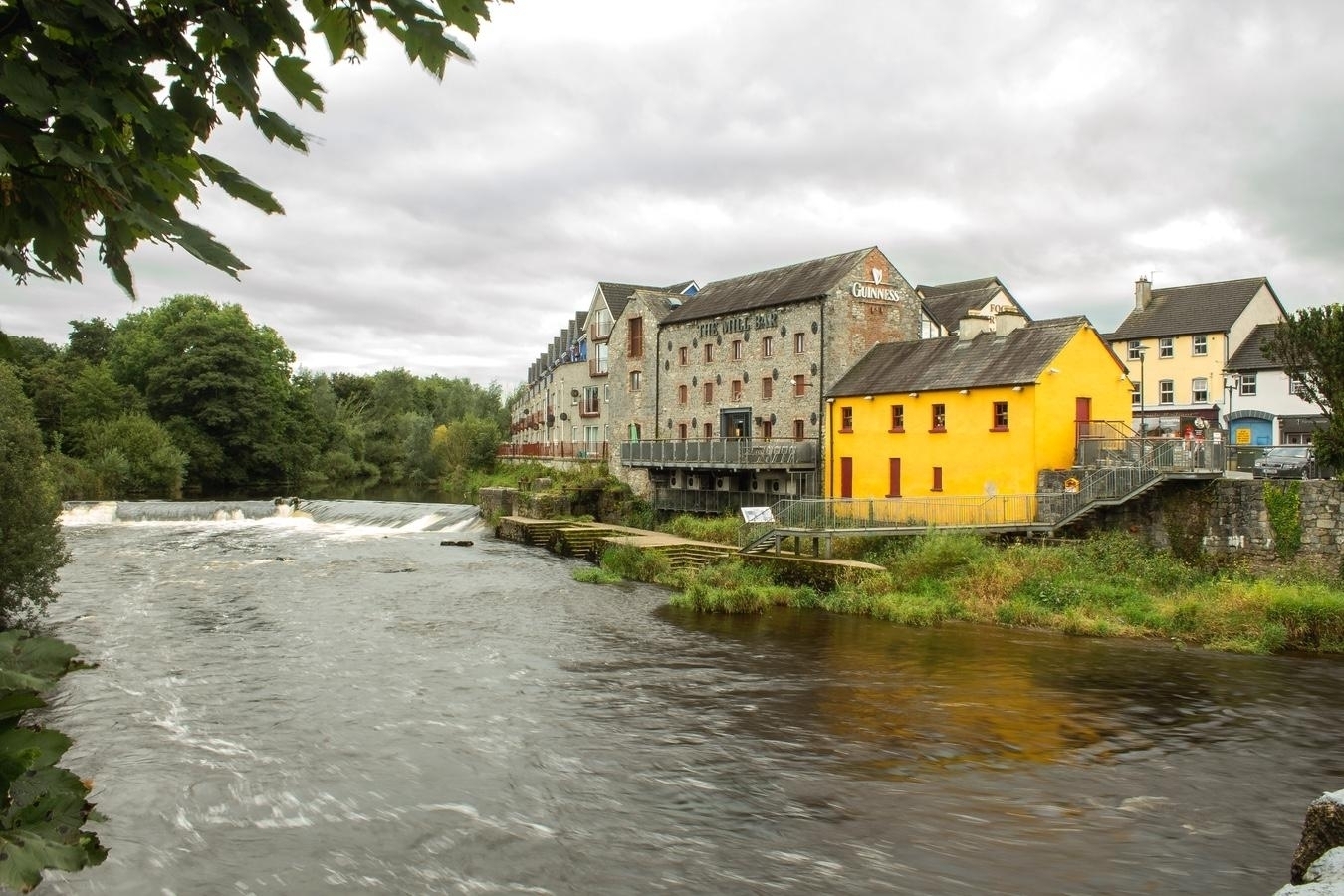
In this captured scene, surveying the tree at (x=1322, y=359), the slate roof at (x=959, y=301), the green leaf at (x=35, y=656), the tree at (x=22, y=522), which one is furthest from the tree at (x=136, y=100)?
the slate roof at (x=959, y=301)

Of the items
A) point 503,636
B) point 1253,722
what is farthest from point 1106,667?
point 503,636

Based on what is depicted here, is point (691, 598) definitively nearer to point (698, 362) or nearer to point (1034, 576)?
point (1034, 576)

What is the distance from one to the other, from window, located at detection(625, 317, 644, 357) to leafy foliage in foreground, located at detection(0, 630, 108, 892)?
42481mm

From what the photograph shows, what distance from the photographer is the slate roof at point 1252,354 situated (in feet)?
140

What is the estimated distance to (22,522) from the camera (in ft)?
61.3

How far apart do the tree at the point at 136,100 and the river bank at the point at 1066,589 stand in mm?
20470

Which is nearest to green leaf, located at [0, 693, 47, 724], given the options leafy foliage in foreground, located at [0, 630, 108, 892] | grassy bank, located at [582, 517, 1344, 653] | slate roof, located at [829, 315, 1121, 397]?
leafy foliage in foreground, located at [0, 630, 108, 892]

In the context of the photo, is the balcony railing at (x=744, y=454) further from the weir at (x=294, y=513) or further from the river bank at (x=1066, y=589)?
the weir at (x=294, y=513)

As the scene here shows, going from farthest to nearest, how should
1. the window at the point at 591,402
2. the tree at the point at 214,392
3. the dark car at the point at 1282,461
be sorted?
the tree at the point at 214,392, the window at the point at 591,402, the dark car at the point at 1282,461

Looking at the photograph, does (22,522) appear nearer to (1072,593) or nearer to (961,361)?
(1072,593)

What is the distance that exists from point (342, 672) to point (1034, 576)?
16.1 metres

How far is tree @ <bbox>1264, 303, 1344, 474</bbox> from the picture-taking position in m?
21.5

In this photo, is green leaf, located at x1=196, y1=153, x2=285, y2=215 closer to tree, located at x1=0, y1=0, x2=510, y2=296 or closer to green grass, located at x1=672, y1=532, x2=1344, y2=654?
tree, located at x1=0, y1=0, x2=510, y2=296

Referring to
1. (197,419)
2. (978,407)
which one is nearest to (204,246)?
Result: (978,407)
